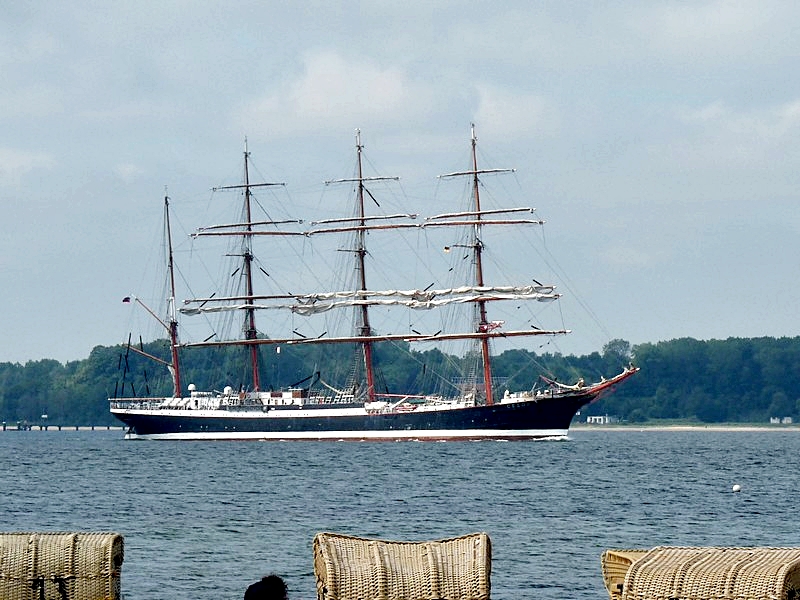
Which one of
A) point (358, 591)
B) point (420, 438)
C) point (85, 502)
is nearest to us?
point (358, 591)

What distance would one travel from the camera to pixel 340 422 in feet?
447

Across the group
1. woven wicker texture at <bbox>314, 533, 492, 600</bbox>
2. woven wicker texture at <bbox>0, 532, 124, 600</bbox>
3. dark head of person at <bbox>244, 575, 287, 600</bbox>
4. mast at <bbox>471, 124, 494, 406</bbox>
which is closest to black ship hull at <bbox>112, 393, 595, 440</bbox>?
mast at <bbox>471, 124, 494, 406</bbox>

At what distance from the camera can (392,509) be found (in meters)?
54.4

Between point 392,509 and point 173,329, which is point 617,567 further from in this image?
point 173,329

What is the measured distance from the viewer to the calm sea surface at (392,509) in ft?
116

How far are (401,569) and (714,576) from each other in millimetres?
3383

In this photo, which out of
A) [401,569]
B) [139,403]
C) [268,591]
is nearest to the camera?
[268,591]

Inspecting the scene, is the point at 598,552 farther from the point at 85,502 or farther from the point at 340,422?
the point at 340,422

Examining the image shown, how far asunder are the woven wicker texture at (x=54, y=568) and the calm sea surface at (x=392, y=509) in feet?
42.0

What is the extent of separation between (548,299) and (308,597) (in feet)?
361

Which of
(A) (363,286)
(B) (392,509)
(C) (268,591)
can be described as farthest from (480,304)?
(C) (268,591)

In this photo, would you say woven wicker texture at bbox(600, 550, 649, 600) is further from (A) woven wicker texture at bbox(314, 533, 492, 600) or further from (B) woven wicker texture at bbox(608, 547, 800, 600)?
(A) woven wicker texture at bbox(314, 533, 492, 600)

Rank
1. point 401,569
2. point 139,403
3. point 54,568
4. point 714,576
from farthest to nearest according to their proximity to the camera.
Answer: point 139,403, point 54,568, point 401,569, point 714,576

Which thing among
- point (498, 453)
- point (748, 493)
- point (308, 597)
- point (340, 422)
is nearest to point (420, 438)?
point (340, 422)
